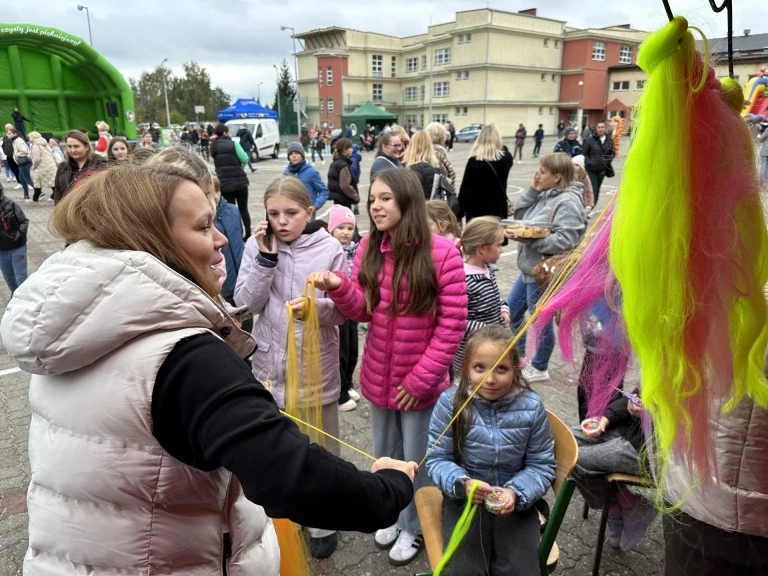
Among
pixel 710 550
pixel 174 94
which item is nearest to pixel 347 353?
pixel 710 550

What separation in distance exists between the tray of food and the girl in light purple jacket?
172 centimetres

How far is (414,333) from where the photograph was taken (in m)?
2.56

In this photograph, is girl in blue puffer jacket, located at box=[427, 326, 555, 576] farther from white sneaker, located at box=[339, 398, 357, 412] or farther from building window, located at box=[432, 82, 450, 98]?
building window, located at box=[432, 82, 450, 98]

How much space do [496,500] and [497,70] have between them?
51.7m

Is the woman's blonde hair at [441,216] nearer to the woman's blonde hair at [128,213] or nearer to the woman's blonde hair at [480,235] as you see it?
the woman's blonde hair at [480,235]

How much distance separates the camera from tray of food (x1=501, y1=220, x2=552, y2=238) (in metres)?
3.95

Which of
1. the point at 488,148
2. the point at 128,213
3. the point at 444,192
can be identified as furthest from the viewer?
the point at 444,192

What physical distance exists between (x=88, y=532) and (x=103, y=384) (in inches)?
13.5

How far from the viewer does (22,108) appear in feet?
73.4

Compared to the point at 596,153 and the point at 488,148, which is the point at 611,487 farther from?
the point at 596,153

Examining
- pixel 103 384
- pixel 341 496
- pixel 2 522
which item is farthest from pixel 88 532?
pixel 2 522

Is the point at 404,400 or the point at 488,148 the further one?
the point at 488,148

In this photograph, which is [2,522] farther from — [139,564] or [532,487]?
[532,487]

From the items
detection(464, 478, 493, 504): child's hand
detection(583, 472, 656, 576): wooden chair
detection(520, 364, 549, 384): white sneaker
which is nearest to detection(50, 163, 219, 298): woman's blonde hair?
detection(464, 478, 493, 504): child's hand
